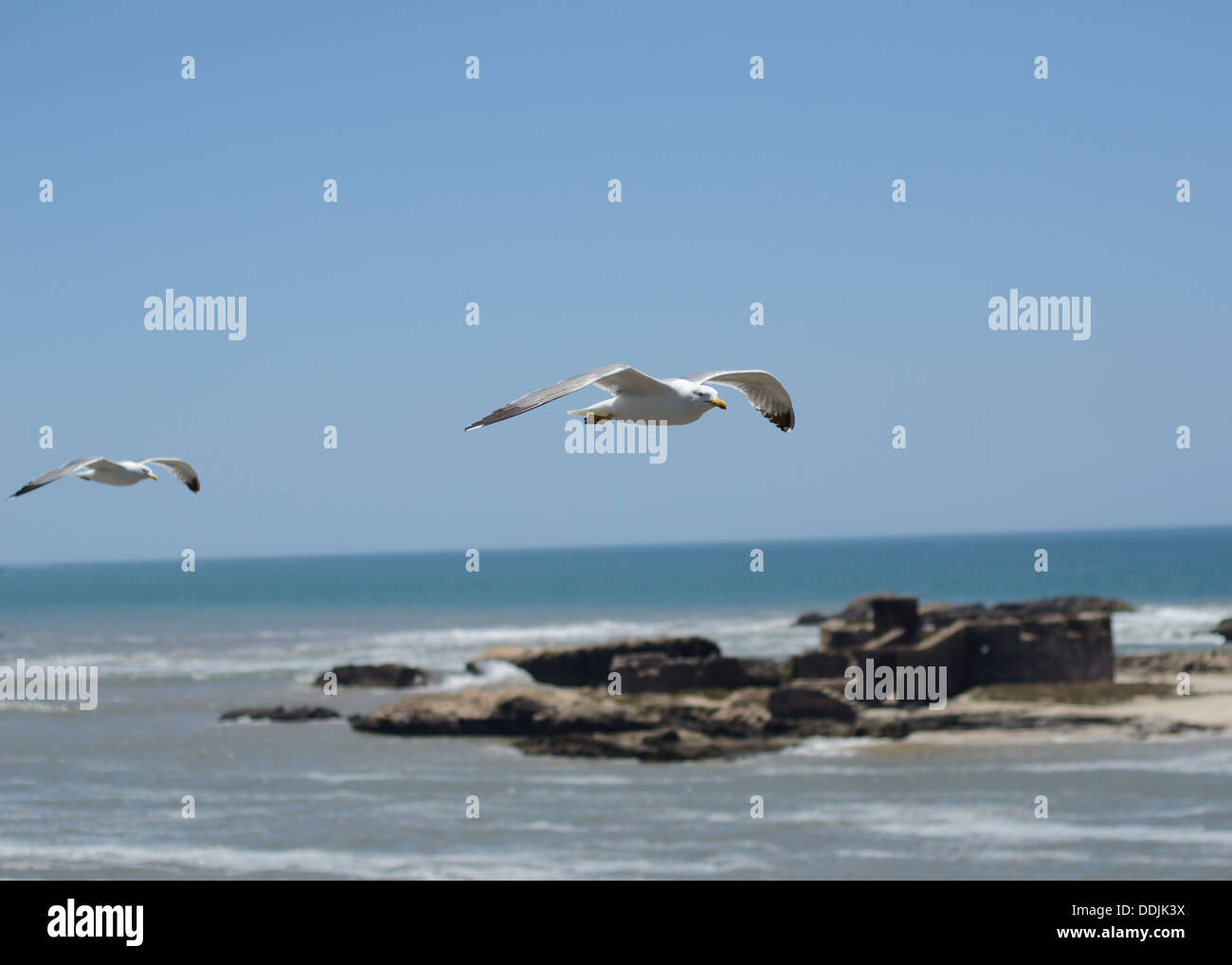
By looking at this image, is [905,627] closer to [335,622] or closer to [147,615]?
[335,622]

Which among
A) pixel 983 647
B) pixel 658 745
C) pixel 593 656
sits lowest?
pixel 658 745

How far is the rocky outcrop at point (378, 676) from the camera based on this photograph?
2506 inches

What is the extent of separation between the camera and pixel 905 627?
4597 cm

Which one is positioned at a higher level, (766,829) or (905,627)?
(905,627)

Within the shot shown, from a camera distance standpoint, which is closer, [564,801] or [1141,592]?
[564,801]

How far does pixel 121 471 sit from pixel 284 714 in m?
38.3

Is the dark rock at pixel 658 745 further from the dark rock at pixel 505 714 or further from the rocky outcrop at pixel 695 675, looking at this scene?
the rocky outcrop at pixel 695 675

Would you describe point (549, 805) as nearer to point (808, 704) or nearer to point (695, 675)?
point (808, 704)

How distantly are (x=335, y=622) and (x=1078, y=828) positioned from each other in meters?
93.1

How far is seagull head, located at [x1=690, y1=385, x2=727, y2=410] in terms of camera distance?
1095cm

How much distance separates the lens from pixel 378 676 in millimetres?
64250

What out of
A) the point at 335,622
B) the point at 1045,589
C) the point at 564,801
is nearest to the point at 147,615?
the point at 335,622

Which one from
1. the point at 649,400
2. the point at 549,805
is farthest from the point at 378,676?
the point at 649,400

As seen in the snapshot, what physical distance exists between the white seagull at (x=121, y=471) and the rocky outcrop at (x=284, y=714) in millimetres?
36482
